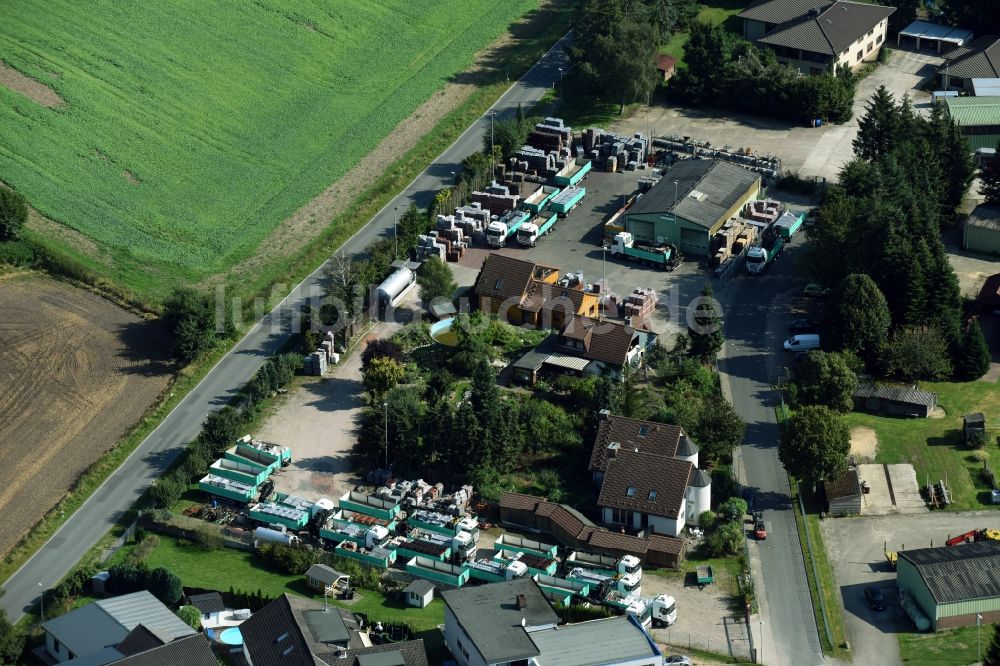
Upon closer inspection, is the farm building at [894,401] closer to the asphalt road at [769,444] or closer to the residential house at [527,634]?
the asphalt road at [769,444]

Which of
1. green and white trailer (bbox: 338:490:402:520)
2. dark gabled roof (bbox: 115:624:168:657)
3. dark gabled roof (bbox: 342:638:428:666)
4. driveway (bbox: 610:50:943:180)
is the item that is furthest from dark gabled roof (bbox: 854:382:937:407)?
dark gabled roof (bbox: 115:624:168:657)

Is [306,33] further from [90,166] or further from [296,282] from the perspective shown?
[296,282]

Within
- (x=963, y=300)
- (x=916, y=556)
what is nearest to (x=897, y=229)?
(x=963, y=300)

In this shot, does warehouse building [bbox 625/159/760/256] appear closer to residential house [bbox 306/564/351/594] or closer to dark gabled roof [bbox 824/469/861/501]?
dark gabled roof [bbox 824/469/861/501]

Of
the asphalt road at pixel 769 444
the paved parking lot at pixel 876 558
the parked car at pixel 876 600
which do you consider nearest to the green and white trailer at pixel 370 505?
the asphalt road at pixel 769 444

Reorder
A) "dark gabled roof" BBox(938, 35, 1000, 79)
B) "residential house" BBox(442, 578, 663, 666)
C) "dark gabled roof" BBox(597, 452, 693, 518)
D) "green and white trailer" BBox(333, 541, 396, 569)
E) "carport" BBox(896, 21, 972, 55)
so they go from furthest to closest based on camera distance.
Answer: "carport" BBox(896, 21, 972, 55) < "dark gabled roof" BBox(938, 35, 1000, 79) < "dark gabled roof" BBox(597, 452, 693, 518) < "green and white trailer" BBox(333, 541, 396, 569) < "residential house" BBox(442, 578, 663, 666)

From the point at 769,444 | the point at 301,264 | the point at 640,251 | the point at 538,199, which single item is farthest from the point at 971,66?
the point at 301,264

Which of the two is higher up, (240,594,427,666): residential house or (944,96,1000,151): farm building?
(944,96,1000,151): farm building
